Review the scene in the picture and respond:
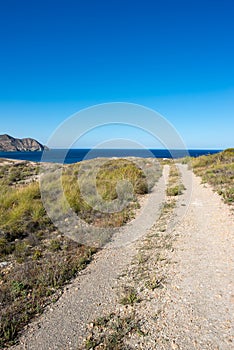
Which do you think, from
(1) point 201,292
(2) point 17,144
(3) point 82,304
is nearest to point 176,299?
(1) point 201,292

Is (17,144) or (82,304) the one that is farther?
(17,144)

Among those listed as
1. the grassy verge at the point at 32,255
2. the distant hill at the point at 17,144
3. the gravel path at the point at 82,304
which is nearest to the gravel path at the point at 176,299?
the gravel path at the point at 82,304

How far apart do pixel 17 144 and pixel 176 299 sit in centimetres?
17851

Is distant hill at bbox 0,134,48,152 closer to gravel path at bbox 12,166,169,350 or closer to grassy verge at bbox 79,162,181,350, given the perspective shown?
gravel path at bbox 12,166,169,350

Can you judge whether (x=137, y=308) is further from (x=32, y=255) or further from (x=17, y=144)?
(x=17, y=144)

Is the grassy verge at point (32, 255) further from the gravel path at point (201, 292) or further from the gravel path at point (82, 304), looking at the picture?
the gravel path at point (201, 292)

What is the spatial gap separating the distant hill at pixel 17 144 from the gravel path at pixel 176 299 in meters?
160

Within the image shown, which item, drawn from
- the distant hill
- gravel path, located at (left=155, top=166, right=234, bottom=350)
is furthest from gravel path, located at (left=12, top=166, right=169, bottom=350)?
the distant hill

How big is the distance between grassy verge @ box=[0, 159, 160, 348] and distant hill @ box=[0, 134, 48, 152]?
155463mm

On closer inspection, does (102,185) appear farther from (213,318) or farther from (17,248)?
(213,318)

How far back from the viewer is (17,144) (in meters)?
167

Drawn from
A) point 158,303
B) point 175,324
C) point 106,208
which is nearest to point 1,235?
point 106,208

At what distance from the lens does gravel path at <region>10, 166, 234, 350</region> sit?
10.4ft

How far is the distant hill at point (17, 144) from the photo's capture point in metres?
151
